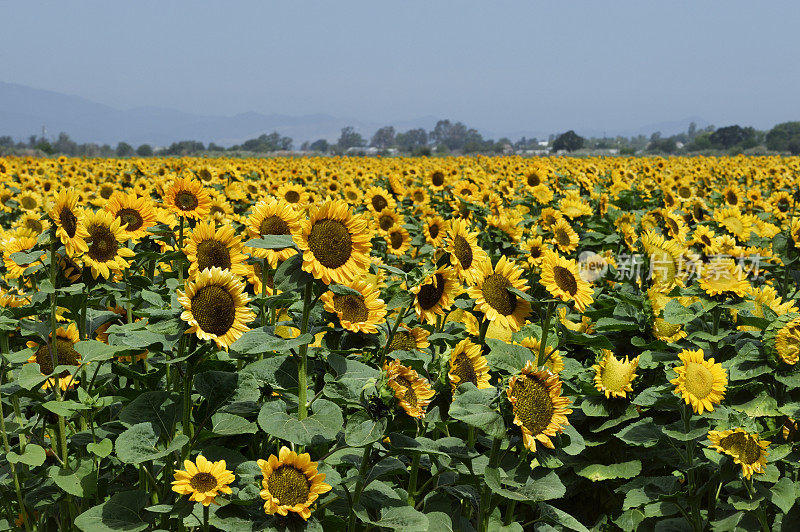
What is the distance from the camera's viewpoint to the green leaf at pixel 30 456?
268 centimetres

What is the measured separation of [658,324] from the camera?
164 inches

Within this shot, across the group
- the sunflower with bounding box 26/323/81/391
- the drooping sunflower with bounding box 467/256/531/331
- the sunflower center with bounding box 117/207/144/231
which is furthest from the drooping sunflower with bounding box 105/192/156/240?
the drooping sunflower with bounding box 467/256/531/331

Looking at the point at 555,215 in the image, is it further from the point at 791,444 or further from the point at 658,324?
the point at 791,444

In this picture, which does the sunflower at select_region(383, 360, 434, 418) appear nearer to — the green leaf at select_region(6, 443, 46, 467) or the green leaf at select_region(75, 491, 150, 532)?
the green leaf at select_region(75, 491, 150, 532)

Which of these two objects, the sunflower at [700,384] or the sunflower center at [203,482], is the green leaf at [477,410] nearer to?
the sunflower center at [203,482]

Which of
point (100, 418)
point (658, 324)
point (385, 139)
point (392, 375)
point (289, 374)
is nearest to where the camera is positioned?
point (392, 375)

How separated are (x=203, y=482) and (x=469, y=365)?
1.21 meters

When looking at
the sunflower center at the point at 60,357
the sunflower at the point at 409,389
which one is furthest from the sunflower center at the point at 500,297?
the sunflower center at the point at 60,357

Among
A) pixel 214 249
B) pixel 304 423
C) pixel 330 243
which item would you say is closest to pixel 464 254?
pixel 330 243

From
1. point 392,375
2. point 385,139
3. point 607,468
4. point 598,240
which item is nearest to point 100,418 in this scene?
point 392,375

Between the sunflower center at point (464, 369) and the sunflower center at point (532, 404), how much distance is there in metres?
0.36

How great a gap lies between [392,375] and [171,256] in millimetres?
1312

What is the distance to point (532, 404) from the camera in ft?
7.73

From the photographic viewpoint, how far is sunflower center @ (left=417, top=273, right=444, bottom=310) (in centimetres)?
289
